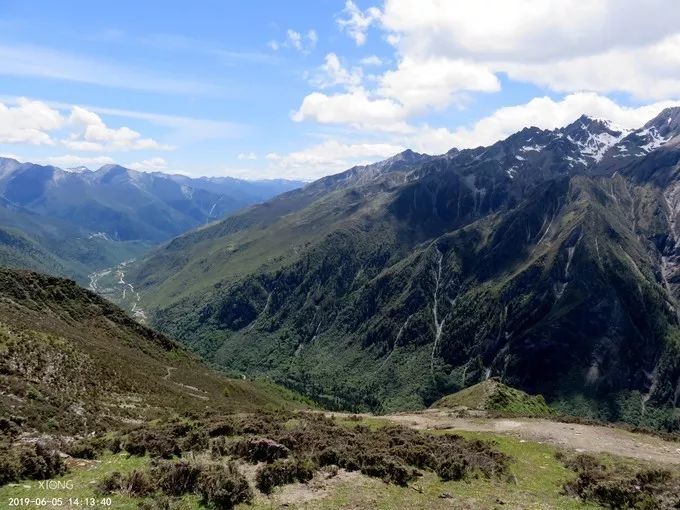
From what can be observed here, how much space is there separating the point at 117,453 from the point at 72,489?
8045mm

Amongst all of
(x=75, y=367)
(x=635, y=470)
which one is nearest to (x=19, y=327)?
(x=75, y=367)

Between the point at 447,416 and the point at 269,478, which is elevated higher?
the point at 269,478

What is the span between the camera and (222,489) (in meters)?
29.9

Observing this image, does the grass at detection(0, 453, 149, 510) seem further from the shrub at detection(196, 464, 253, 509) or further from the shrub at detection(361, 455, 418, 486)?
the shrub at detection(361, 455, 418, 486)

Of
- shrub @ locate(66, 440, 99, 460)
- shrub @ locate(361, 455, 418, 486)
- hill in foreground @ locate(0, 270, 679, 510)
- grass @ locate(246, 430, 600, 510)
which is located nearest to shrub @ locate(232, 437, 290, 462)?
hill in foreground @ locate(0, 270, 679, 510)

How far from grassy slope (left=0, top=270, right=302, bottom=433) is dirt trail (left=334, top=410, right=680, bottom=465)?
118ft

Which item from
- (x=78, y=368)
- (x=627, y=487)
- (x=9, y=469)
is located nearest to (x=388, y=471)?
(x=627, y=487)

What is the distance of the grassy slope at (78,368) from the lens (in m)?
51.5

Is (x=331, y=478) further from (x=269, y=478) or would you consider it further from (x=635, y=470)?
(x=635, y=470)

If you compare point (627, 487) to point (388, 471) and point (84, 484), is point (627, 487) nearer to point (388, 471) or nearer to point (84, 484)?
point (388, 471)

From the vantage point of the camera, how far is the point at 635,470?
41000mm

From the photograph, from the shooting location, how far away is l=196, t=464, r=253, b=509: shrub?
2936 cm

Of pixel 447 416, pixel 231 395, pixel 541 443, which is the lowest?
pixel 231 395

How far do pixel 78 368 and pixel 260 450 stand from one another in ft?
138
